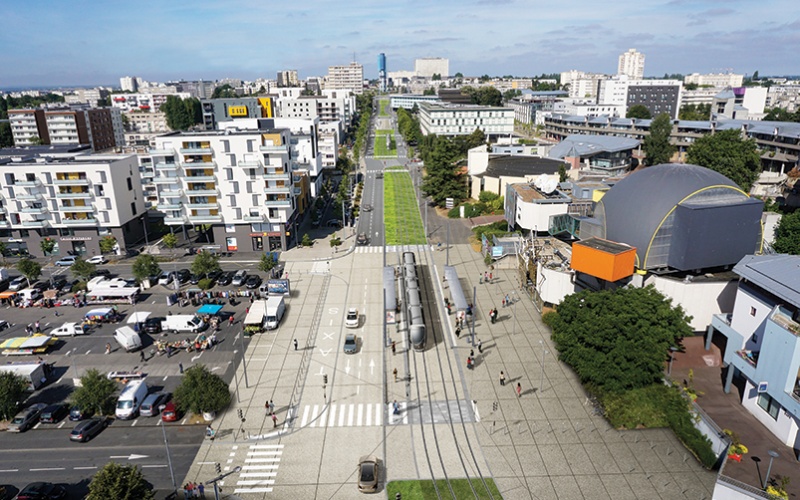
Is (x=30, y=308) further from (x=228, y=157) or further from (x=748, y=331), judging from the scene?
(x=748, y=331)

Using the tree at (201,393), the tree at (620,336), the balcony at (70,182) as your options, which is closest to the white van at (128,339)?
the tree at (201,393)

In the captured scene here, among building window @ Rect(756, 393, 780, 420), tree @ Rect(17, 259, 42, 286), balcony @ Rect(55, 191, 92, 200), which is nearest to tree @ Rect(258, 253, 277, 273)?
tree @ Rect(17, 259, 42, 286)

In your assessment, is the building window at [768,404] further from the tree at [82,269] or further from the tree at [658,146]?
the tree at [658,146]

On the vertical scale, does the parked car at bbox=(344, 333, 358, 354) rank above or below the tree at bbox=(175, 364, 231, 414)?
below

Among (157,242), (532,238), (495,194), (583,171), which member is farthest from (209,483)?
(583,171)

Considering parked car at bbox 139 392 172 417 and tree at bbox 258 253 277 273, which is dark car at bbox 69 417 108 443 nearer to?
parked car at bbox 139 392 172 417

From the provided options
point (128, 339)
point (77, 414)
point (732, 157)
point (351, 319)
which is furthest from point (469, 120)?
point (77, 414)

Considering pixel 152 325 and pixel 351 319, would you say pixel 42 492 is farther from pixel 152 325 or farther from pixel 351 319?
pixel 351 319

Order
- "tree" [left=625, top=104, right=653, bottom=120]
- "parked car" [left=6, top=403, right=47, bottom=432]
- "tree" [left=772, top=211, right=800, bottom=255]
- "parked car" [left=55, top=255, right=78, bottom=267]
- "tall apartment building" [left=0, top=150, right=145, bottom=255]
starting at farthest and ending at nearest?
"tree" [left=625, top=104, right=653, bottom=120], "tall apartment building" [left=0, top=150, right=145, bottom=255], "parked car" [left=55, top=255, right=78, bottom=267], "tree" [left=772, top=211, right=800, bottom=255], "parked car" [left=6, top=403, right=47, bottom=432]
